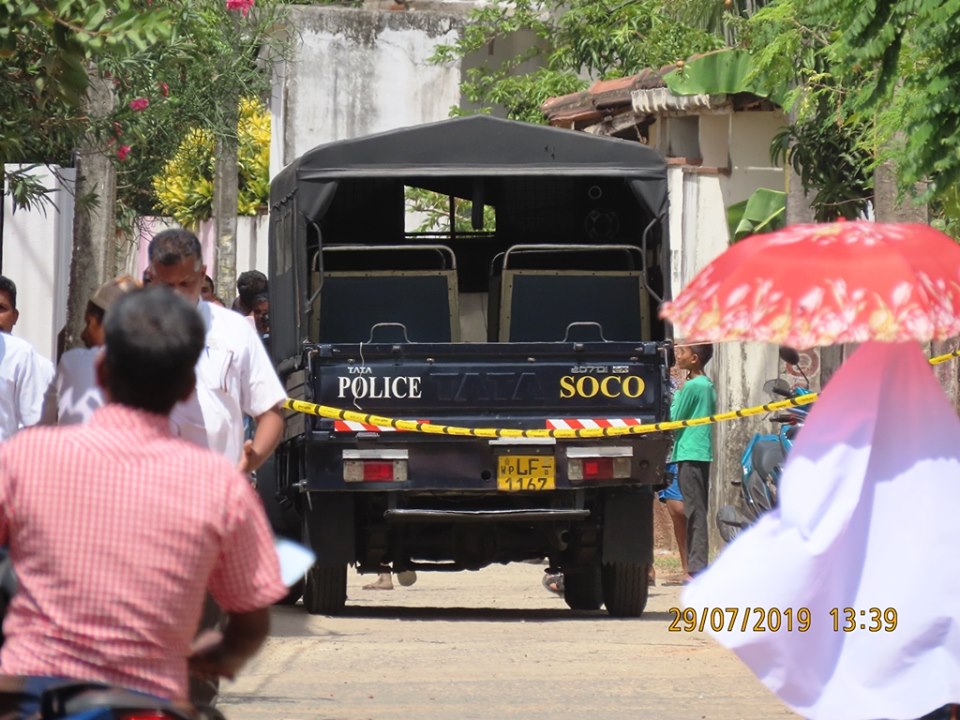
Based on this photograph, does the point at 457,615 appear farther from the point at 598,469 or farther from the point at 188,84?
the point at 188,84

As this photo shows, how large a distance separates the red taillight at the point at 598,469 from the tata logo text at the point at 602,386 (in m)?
0.37

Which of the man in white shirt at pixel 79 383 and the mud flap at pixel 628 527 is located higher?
the man in white shirt at pixel 79 383

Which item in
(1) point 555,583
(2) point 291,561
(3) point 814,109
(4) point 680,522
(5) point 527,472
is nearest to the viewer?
(2) point 291,561

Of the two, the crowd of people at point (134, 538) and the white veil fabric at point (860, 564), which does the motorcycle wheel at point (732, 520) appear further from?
the crowd of people at point (134, 538)

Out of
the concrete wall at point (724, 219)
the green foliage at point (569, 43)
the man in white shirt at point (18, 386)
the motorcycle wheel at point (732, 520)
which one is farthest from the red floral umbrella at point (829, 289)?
the green foliage at point (569, 43)

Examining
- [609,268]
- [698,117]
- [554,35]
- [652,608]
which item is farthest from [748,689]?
[554,35]

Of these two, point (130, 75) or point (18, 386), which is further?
point (130, 75)

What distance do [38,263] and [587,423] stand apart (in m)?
10.6

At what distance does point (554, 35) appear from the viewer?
2645 centimetres

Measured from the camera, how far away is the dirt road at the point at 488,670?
820 centimetres

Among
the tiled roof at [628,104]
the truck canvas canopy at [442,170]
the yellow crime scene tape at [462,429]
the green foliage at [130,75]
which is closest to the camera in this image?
the green foliage at [130,75]

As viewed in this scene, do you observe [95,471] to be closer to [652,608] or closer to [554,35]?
[652,608]
